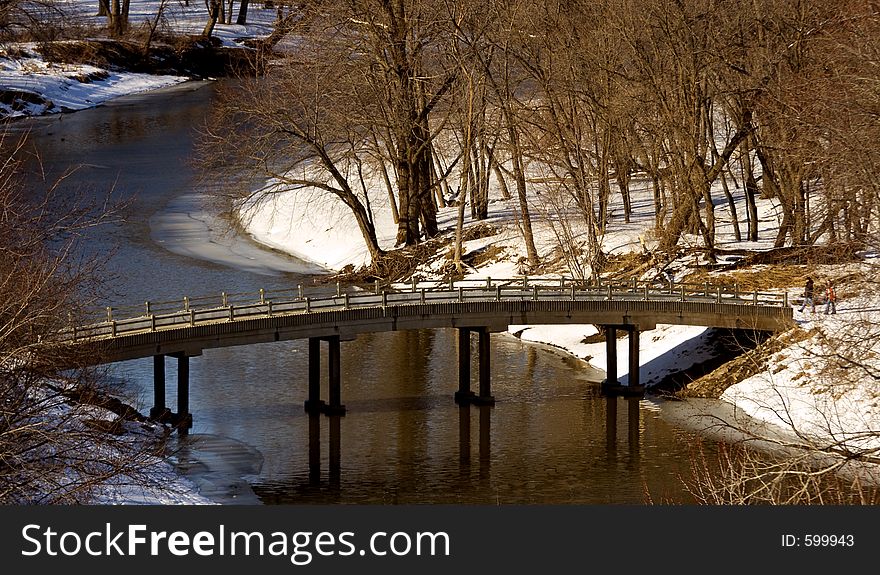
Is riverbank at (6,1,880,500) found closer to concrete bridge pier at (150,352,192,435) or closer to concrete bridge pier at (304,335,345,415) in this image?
concrete bridge pier at (304,335,345,415)

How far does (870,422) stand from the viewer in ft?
115

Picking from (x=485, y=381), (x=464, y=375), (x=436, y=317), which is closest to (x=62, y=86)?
(x=436, y=317)

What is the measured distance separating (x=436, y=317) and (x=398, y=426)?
504 cm

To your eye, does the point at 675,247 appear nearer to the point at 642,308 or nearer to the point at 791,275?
the point at 791,275

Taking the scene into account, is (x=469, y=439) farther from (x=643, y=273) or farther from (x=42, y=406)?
(x=42, y=406)

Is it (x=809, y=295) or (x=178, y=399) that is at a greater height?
(x=809, y=295)

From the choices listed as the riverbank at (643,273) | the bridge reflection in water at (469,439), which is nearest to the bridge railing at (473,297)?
the riverbank at (643,273)

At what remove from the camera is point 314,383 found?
3944 cm

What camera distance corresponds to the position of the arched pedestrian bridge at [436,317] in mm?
37594

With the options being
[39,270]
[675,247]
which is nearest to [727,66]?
[675,247]

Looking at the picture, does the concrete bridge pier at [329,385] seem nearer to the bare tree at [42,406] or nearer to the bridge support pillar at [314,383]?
the bridge support pillar at [314,383]

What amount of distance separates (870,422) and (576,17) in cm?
2534

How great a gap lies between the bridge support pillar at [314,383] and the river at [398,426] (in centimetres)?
43

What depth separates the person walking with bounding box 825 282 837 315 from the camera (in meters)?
41.1
